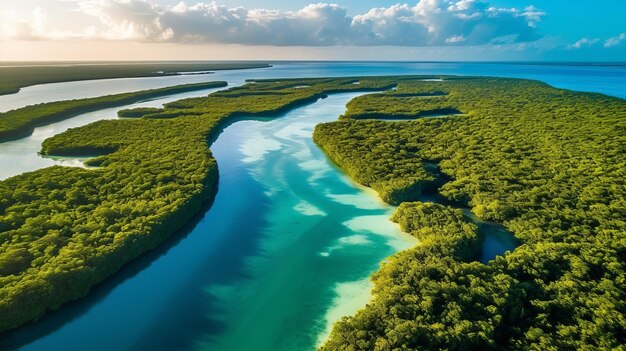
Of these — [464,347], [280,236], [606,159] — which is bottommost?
[280,236]

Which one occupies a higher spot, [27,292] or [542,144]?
[542,144]

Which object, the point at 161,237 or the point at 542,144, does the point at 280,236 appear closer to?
the point at 161,237

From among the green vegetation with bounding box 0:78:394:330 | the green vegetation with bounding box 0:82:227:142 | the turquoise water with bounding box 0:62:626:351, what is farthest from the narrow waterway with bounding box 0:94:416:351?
the green vegetation with bounding box 0:82:227:142

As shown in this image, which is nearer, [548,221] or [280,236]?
[548,221]

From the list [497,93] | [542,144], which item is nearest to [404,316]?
[542,144]

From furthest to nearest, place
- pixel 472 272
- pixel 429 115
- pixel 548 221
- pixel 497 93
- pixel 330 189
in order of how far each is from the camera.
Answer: pixel 497 93, pixel 429 115, pixel 330 189, pixel 548 221, pixel 472 272

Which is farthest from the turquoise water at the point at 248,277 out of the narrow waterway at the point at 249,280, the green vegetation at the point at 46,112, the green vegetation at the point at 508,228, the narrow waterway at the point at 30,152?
the green vegetation at the point at 46,112
